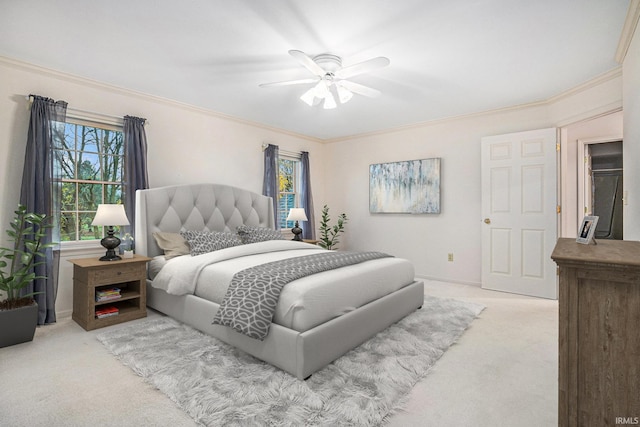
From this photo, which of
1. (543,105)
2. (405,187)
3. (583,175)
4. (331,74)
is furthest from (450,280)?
(331,74)

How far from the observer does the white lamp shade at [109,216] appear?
3027 mm

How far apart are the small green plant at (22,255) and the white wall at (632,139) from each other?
4.72 metres

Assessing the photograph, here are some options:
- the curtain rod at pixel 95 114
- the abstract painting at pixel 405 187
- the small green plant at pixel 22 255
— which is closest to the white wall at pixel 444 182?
the abstract painting at pixel 405 187

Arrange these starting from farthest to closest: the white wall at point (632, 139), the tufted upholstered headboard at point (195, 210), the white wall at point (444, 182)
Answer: the white wall at point (444, 182) < the tufted upholstered headboard at point (195, 210) < the white wall at point (632, 139)

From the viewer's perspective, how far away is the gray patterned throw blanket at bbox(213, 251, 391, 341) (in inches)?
83.4

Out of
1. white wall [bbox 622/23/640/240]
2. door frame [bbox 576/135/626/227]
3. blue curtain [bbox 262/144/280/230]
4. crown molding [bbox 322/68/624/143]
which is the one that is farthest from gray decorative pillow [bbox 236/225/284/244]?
door frame [bbox 576/135/626/227]

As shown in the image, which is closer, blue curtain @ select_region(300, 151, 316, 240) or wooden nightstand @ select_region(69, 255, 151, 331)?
wooden nightstand @ select_region(69, 255, 151, 331)

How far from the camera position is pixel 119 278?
3078mm

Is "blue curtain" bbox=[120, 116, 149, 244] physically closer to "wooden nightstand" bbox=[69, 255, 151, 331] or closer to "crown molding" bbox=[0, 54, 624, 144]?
"crown molding" bbox=[0, 54, 624, 144]

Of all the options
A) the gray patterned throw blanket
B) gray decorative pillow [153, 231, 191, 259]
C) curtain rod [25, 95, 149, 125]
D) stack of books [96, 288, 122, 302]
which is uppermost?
curtain rod [25, 95, 149, 125]

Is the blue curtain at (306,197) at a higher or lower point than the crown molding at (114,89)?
lower

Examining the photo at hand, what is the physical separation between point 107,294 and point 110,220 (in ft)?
2.31

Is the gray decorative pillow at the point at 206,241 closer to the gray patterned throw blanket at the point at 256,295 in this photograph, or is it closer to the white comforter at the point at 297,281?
the white comforter at the point at 297,281

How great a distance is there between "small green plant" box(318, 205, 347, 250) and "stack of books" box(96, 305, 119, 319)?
3468 mm
